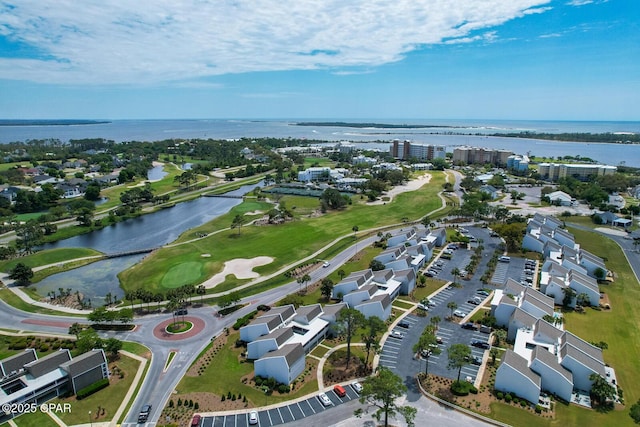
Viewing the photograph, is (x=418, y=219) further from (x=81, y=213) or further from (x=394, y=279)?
(x=81, y=213)

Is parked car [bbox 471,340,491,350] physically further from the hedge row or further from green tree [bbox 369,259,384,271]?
the hedge row

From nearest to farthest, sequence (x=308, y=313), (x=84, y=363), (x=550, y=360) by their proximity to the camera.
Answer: (x=84, y=363), (x=550, y=360), (x=308, y=313)

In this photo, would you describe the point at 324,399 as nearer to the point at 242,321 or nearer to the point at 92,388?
the point at 242,321

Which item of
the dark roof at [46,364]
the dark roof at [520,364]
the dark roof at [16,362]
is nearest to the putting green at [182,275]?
the dark roof at [46,364]

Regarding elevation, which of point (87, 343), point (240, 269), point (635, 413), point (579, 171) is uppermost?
point (579, 171)

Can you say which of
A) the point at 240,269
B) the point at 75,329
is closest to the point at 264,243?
the point at 240,269

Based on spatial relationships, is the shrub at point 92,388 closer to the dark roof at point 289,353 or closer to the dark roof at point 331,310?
the dark roof at point 289,353
